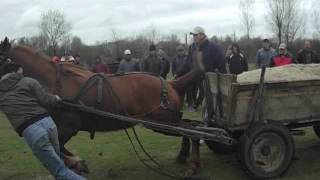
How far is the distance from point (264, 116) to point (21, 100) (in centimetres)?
342

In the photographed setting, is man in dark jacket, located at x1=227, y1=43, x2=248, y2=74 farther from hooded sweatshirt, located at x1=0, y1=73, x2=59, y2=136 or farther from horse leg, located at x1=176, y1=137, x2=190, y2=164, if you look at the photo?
hooded sweatshirt, located at x1=0, y1=73, x2=59, y2=136

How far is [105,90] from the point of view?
7.75 m

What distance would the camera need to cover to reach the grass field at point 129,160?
327 inches

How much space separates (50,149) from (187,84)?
9.19 feet

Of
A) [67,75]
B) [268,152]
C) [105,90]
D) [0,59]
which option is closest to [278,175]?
[268,152]

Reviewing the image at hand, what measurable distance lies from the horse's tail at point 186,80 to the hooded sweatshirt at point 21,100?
2546 millimetres

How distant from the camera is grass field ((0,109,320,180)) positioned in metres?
8.30

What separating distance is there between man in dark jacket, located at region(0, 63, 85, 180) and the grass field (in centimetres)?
180

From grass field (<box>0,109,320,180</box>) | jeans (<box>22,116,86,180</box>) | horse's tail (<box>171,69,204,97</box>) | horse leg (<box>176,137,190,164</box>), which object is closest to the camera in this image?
jeans (<box>22,116,86,180</box>)

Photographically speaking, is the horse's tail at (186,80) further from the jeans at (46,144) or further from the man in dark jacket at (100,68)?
the man in dark jacket at (100,68)

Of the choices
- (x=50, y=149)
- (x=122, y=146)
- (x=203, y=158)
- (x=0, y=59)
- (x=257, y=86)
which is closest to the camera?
(x=50, y=149)

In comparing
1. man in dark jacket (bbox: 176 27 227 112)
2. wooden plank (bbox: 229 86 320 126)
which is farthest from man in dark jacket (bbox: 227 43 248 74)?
wooden plank (bbox: 229 86 320 126)

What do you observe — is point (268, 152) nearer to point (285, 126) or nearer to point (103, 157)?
point (285, 126)

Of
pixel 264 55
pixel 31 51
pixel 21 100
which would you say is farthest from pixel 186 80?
pixel 264 55
